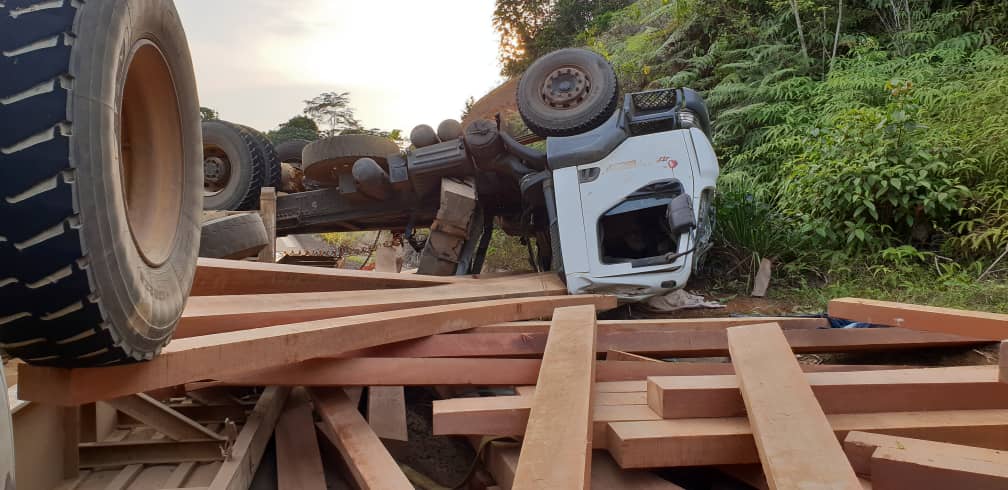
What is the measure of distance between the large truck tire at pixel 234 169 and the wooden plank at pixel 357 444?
12.4 feet

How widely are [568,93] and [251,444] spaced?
358 centimetres

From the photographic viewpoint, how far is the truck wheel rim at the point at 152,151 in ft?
4.36

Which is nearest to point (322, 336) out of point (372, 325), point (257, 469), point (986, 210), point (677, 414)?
point (372, 325)

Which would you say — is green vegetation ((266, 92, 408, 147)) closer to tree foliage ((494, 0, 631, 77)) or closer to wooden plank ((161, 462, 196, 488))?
tree foliage ((494, 0, 631, 77))

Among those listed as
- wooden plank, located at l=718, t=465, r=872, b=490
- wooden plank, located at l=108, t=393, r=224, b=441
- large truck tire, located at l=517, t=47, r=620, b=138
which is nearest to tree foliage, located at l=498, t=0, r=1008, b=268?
large truck tire, located at l=517, t=47, r=620, b=138

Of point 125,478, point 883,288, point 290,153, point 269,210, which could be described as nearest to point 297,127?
point 290,153

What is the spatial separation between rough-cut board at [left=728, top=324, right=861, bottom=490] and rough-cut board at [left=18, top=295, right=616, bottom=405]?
1020mm

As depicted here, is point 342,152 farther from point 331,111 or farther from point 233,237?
point 331,111

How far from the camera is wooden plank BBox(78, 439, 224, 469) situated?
1.77 meters

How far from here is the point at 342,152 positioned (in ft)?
16.5

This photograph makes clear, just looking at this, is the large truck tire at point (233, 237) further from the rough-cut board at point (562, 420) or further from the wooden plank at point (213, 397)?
the rough-cut board at point (562, 420)

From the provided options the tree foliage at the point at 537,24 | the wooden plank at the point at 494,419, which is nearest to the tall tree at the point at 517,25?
the tree foliage at the point at 537,24

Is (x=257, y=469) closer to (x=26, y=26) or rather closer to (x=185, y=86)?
(x=185, y=86)

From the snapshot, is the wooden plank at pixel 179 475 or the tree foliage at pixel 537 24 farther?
the tree foliage at pixel 537 24
